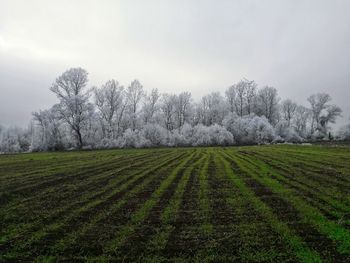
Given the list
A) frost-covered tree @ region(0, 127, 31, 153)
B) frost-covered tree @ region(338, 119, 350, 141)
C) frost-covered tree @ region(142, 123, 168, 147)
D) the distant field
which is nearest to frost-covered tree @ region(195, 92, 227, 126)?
frost-covered tree @ region(142, 123, 168, 147)

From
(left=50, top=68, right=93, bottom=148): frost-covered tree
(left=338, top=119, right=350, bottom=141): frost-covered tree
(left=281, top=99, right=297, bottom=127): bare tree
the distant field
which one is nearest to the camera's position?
the distant field

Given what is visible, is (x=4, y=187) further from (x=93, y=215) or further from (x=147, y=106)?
(x=147, y=106)

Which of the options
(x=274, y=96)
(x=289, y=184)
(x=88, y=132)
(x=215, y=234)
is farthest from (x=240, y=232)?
(x=274, y=96)

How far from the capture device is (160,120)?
94812mm

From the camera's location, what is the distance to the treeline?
7350cm

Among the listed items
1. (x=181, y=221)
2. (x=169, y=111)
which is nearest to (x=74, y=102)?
(x=169, y=111)

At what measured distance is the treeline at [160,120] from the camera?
7350 centimetres

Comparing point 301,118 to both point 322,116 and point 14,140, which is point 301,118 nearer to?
point 322,116

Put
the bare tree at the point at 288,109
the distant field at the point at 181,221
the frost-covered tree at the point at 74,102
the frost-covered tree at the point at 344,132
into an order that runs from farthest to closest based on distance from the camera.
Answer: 1. the bare tree at the point at 288,109
2. the frost-covered tree at the point at 344,132
3. the frost-covered tree at the point at 74,102
4. the distant field at the point at 181,221

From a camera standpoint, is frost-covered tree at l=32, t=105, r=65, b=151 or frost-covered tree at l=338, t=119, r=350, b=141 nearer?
frost-covered tree at l=32, t=105, r=65, b=151

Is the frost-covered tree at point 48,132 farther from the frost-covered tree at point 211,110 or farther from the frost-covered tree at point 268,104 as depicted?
the frost-covered tree at point 268,104

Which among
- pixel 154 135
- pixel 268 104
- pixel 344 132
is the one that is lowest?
pixel 154 135

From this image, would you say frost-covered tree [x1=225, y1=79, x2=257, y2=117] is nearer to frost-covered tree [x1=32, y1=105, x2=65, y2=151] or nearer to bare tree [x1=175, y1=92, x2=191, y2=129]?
bare tree [x1=175, y1=92, x2=191, y2=129]

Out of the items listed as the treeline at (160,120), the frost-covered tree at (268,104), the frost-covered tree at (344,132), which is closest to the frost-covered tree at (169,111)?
the treeline at (160,120)
